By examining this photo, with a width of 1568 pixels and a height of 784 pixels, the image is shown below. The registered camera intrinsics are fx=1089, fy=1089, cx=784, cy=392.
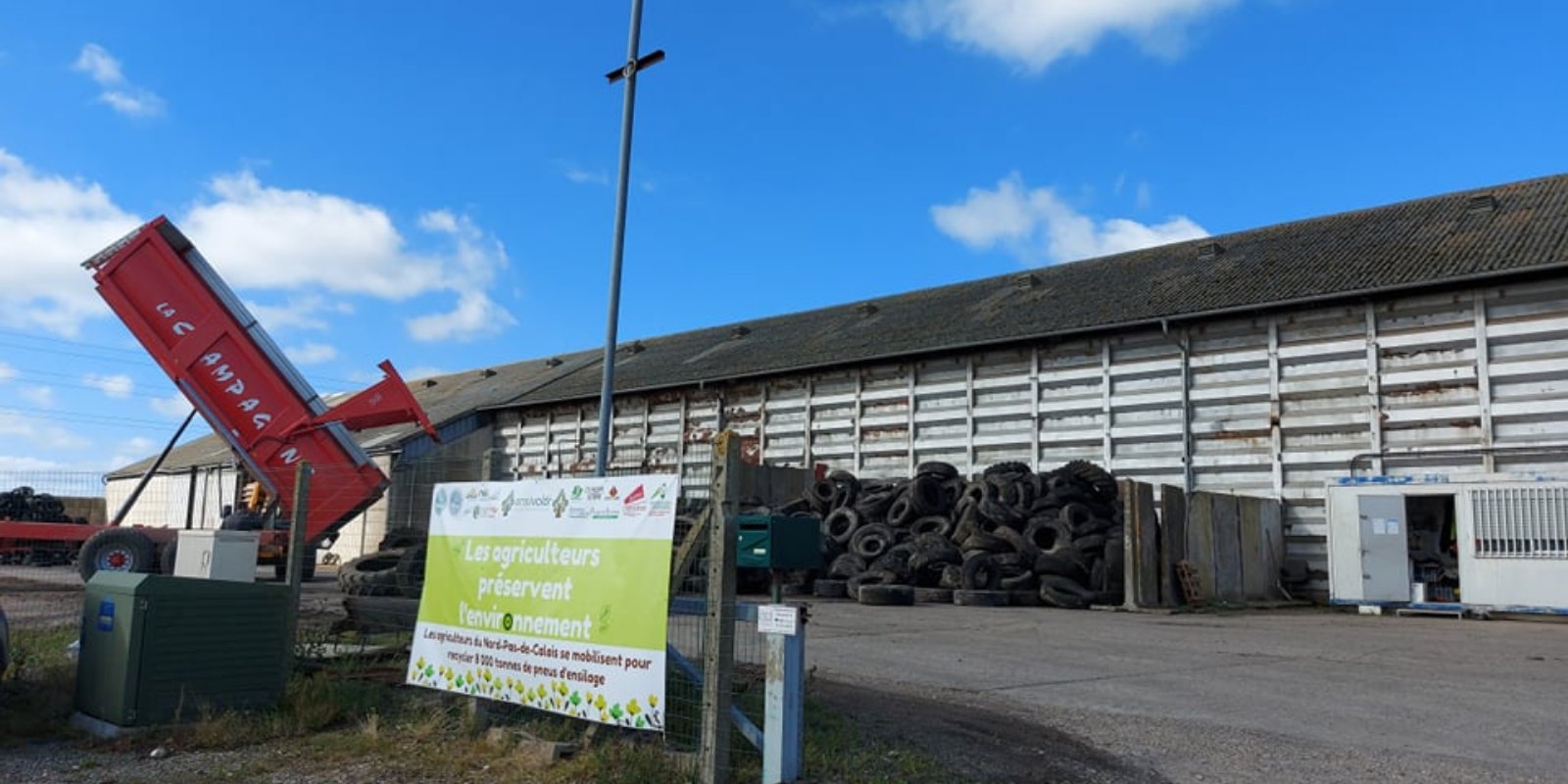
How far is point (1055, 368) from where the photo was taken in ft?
75.8

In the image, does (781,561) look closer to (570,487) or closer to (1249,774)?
(570,487)

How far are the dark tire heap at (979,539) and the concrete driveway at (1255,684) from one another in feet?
7.86

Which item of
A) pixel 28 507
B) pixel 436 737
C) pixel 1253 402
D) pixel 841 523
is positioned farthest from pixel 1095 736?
pixel 28 507

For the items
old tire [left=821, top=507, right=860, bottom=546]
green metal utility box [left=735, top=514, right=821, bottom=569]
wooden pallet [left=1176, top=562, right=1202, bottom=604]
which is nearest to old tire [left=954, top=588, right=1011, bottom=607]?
wooden pallet [left=1176, top=562, right=1202, bottom=604]

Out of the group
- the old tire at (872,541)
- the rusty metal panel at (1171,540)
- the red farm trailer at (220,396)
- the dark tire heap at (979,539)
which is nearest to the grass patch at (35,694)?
the red farm trailer at (220,396)

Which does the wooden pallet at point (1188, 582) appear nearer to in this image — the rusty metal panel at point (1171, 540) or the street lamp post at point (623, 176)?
the rusty metal panel at point (1171, 540)

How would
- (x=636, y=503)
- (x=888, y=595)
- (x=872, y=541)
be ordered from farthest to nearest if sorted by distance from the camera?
1. (x=872, y=541)
2. (x=888, y=595)
3. (x=636, y=503)

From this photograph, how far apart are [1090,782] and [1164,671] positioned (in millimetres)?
4506

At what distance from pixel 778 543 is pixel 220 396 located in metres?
14.8

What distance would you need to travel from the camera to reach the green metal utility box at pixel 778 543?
Answer: 239 inches

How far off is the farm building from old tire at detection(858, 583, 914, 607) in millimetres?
6671

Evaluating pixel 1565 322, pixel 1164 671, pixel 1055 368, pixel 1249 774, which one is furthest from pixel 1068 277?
pixel 1249 774

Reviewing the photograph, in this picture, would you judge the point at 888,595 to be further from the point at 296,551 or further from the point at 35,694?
the point at 35,694

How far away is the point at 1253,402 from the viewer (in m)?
20.5
